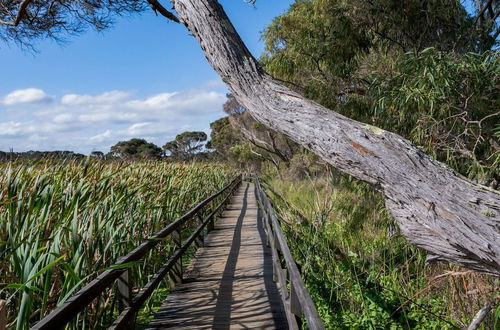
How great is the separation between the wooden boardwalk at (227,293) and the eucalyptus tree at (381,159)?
142 centimetres

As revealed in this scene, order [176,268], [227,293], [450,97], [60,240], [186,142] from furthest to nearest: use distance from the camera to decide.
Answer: [186,142]
[450,97]
[176,268]
[227,293]
[60,240]

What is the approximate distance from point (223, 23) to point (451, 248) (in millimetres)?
2516

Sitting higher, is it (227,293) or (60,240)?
(60,240)

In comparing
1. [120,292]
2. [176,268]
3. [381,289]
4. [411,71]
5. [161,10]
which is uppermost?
[161,10]

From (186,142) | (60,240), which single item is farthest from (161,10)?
(186,142)

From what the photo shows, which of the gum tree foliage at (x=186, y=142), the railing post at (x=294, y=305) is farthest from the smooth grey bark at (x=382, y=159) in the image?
the gum tree foliage at (x=186, y=142)

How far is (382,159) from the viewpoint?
2.92 metres

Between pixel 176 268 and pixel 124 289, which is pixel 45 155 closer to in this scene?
pixel 176 268

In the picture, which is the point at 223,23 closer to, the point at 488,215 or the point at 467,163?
the point at 488,215

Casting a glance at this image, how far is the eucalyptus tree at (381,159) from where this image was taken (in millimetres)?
2646

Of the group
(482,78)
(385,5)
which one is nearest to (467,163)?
(482,78)

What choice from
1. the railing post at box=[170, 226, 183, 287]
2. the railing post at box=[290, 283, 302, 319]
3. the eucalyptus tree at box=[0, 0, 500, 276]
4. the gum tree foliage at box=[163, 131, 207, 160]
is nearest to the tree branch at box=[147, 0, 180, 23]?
the eucalyptus tree at box=[0, 0, 500, 276]

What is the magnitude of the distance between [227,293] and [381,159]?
224 cm

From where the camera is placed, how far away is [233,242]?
7152 mm
